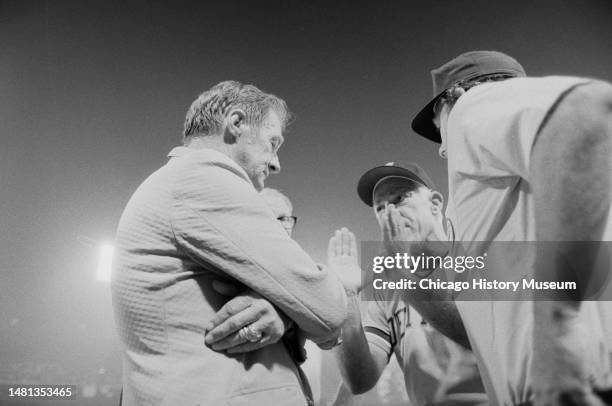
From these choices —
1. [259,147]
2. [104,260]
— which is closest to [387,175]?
[259,147]

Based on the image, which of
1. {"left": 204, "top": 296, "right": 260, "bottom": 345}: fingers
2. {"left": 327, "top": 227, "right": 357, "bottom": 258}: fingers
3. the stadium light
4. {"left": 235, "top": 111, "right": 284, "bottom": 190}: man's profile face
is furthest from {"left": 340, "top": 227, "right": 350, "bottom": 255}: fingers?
the stadium light

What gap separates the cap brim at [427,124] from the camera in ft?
3.23

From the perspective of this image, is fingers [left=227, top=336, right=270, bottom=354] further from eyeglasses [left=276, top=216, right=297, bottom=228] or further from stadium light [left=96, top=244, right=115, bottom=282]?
stadium light [left=96, top=244, right=115, bottom=282]

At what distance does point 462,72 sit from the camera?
90 centimetres

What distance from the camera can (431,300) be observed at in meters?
0.86

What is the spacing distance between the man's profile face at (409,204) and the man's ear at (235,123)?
1.45 feet

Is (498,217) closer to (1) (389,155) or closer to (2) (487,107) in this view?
(2) (487,107)

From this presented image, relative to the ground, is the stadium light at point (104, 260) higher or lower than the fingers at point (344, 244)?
lower

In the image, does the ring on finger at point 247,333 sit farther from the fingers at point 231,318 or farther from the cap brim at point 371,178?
the cap brim at point 371,178

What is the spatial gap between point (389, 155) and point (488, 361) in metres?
0.60

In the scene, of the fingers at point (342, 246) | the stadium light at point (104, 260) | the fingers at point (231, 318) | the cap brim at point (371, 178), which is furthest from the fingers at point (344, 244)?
the stadium light at point (104, 260)

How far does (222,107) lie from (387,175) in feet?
1.69

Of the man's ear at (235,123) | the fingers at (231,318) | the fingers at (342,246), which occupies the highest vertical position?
the man's ear at (235,123)

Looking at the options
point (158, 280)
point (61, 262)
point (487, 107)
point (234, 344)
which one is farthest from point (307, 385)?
point (61, 262)
